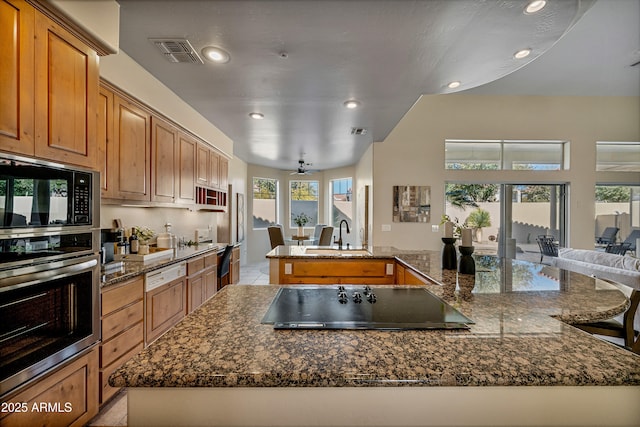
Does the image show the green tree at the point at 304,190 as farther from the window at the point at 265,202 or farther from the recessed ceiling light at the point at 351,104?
the recessed ceiling light at the point at 351,104

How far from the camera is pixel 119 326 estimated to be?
6.36 feet

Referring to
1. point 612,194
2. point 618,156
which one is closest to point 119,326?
point 612,194

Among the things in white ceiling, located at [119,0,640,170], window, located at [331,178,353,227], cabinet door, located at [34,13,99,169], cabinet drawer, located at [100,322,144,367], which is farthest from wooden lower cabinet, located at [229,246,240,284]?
window, located at [331,178,353,227]

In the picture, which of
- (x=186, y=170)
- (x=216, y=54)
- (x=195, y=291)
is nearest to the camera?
(x=216, y=54)

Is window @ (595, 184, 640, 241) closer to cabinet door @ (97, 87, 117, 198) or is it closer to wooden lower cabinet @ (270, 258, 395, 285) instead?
wooden lower cabinet @ (270, 258, 395, 285)

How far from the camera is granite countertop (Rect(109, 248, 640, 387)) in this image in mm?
727

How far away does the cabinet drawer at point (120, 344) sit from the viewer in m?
1.80

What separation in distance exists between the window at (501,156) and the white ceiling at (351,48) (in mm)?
1515

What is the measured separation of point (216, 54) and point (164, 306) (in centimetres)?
218

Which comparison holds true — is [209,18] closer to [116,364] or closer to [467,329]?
[467,329]

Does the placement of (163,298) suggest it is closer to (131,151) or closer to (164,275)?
(164,275)

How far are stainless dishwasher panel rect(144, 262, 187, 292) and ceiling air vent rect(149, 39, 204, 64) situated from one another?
174 cm

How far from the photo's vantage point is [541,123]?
5383 millimetres

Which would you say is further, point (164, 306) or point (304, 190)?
point (304, 190)
